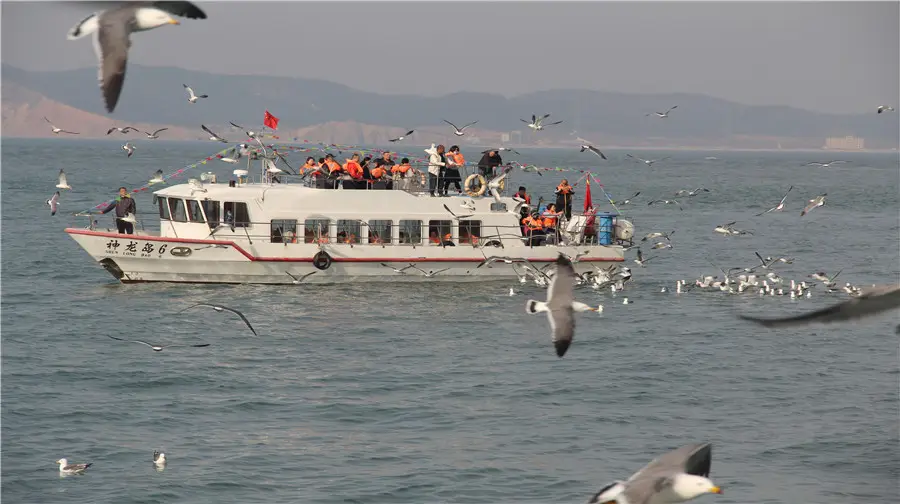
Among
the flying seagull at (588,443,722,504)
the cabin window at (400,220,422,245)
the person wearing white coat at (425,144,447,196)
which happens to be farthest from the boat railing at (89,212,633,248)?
the flying seagull at (588,443,722,504)

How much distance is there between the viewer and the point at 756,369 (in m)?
29.0

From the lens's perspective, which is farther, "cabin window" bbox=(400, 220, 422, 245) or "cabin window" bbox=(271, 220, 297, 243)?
"cabin window" bbox=(400, 220, 422, 245)

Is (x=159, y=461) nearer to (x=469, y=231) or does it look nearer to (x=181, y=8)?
(x=181, y=8)

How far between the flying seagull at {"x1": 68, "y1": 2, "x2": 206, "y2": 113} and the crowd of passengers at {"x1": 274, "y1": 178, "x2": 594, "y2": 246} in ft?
74.5

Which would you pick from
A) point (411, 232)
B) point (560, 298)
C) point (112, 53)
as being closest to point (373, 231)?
point (411, 232)

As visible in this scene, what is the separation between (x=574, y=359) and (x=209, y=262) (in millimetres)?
11978

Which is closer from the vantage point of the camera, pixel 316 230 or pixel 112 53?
pixel 112 53

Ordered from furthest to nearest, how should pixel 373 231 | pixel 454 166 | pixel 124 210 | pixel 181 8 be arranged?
A: pixel 454 166
pixel 373 231
pixel 124 210
pixel 181 8

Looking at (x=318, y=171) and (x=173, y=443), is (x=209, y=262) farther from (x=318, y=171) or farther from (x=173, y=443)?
(x=173, y=443)

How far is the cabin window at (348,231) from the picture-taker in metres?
37.3

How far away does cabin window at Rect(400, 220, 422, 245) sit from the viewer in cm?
3781

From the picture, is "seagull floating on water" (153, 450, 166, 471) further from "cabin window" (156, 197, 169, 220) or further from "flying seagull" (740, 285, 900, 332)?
"cabin window" (156, 197, 169, 220)

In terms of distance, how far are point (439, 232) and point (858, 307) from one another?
79.0 feet

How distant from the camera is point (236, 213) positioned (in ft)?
119
